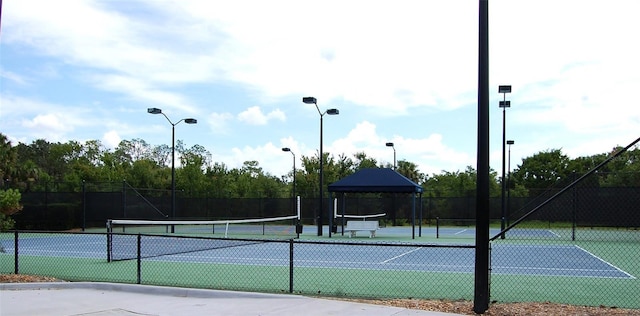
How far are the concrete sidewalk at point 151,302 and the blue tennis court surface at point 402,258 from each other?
3049 mm

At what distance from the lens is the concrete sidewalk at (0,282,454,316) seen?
30.2ft

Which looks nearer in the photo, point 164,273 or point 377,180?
point 164,273

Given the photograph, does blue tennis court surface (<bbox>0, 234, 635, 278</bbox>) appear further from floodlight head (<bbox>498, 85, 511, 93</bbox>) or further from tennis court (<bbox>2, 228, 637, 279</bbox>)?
floodlight head (<bbox>498, 85, 511, 93</bbox>)

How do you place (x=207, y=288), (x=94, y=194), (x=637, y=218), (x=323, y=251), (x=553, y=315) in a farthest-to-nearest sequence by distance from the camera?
1. (x=94, y=194)
2. (x=637, y=218)
3. (x=323, y=251)
4. (x=207, y=288)
5. (x=553, y=315)

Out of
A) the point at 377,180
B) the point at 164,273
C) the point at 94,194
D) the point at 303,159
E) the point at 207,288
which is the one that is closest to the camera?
the point at 207,288

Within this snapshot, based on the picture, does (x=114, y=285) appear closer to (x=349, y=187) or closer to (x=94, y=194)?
(x=349, y=187)

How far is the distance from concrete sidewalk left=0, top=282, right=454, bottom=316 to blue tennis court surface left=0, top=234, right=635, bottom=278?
3.05 meters

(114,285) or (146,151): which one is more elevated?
(146,151)

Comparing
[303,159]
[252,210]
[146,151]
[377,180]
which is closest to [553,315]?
[377,180]

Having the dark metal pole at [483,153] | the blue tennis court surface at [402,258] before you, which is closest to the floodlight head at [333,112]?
the blue tennis court surface at [402,258]

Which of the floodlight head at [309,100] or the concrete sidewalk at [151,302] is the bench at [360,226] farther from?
the concrete sidewalk at [151,302]

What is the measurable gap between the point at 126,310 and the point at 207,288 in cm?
200

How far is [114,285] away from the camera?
11.4 m

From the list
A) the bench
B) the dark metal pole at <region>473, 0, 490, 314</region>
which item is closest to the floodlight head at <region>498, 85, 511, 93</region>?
the bench
